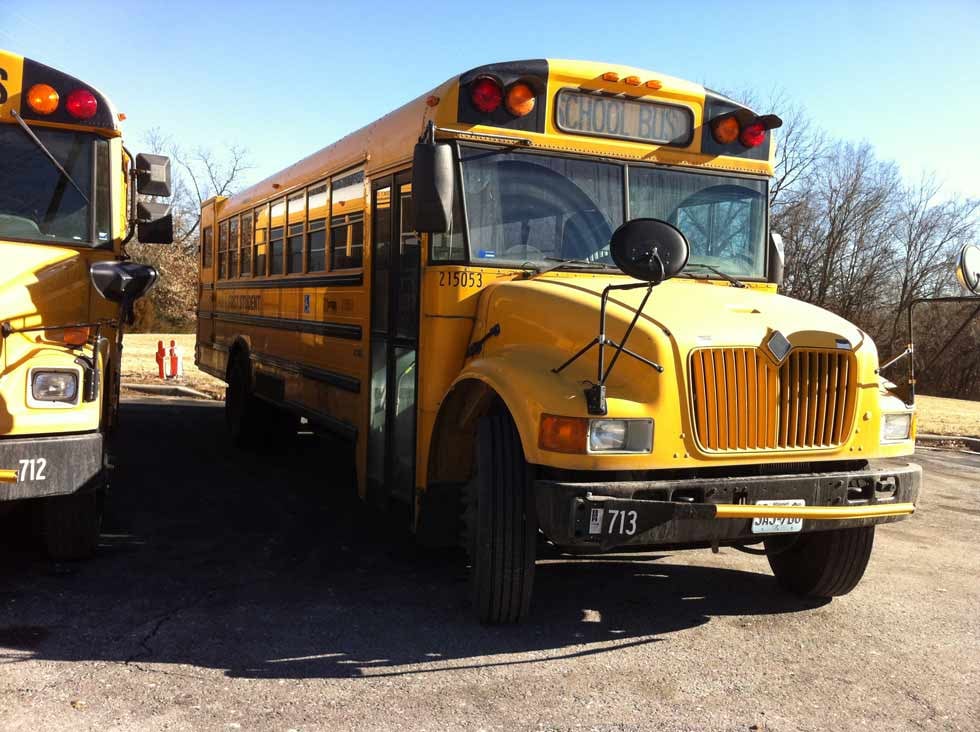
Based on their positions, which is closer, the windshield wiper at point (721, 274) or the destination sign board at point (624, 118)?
the destination sign board at point (624, 118)

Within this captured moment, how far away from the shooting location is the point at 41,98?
471 centimetres

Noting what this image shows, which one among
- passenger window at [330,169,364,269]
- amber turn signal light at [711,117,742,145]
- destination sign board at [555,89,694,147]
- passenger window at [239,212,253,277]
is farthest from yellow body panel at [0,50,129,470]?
amber turn signal light at [711,117,742,145]

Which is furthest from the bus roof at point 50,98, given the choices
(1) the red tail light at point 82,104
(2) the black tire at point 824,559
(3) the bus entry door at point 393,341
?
(2) the black tire at point 824,559

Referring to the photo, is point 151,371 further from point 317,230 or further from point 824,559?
point 824,559

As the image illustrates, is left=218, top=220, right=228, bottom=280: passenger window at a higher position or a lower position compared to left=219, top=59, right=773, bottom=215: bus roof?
lower

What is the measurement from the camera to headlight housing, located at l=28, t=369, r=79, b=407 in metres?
3.92

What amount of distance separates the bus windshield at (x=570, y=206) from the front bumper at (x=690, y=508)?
1.40 meters

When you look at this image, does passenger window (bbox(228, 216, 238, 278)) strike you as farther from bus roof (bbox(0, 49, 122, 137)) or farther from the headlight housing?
the headlight housing

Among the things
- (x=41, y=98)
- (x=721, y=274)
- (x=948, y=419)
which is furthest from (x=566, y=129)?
(x=948, y=419)

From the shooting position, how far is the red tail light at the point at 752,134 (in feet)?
15.9

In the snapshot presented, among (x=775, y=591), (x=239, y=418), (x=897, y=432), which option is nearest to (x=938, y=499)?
(x=775, y=591)

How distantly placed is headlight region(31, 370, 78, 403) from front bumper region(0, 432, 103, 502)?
175mm

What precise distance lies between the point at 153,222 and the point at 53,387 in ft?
5.76

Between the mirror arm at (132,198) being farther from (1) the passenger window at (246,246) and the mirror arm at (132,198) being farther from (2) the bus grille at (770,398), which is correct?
(2) the bus grille at (770,398)
